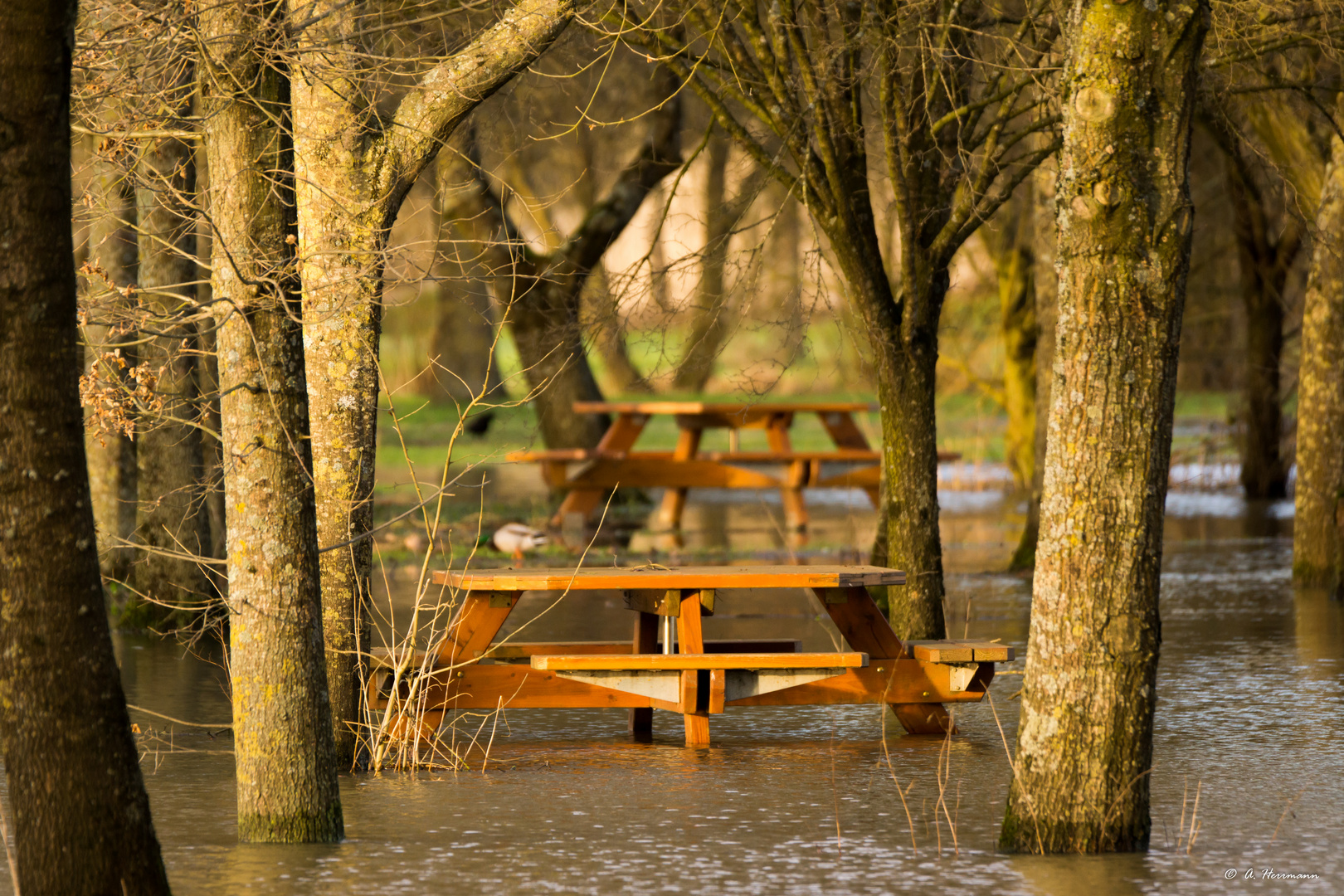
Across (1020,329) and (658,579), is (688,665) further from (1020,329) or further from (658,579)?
(1020,329)

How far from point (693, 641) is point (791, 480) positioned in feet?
33.7

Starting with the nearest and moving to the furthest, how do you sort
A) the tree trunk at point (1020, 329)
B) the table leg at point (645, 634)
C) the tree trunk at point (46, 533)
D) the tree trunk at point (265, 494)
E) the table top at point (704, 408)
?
the tree trunk at point (46, 533) → the tree trunk at point (265, 494) → the table leg at point (645, 634) → the table top at point (704, 408) → the tree trunk at point (1020, 329)

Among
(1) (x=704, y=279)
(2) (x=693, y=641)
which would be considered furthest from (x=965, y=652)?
(1) (x=704, y=279)

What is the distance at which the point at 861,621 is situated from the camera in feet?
25.0

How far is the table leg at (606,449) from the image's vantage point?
17.3 metres

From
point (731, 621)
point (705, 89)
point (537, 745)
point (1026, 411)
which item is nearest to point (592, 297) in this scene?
point (705, 89)

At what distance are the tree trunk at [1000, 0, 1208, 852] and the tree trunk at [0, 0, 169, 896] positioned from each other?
3049 mm

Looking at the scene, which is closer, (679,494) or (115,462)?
(115,462)

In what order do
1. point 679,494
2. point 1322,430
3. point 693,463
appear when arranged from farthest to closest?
point 679,494, point 693,463, point 1322,430

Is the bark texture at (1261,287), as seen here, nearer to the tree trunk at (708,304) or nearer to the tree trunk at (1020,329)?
the tree trunk at (1020,329)

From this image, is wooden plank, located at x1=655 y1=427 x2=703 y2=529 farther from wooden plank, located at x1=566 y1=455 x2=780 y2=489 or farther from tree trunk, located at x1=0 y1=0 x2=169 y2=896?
tree trunk, located at x1=0 y1=0 x2=169 y2=896

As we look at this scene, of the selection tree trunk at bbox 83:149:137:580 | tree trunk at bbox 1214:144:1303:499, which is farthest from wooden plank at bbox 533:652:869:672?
tree trunk at bbox 1214:144:1303:499

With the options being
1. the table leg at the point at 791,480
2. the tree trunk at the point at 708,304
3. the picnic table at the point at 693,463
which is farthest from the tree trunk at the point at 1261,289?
the tree trunk at the point at 708,304

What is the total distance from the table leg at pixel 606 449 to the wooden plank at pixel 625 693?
31.5 feet
